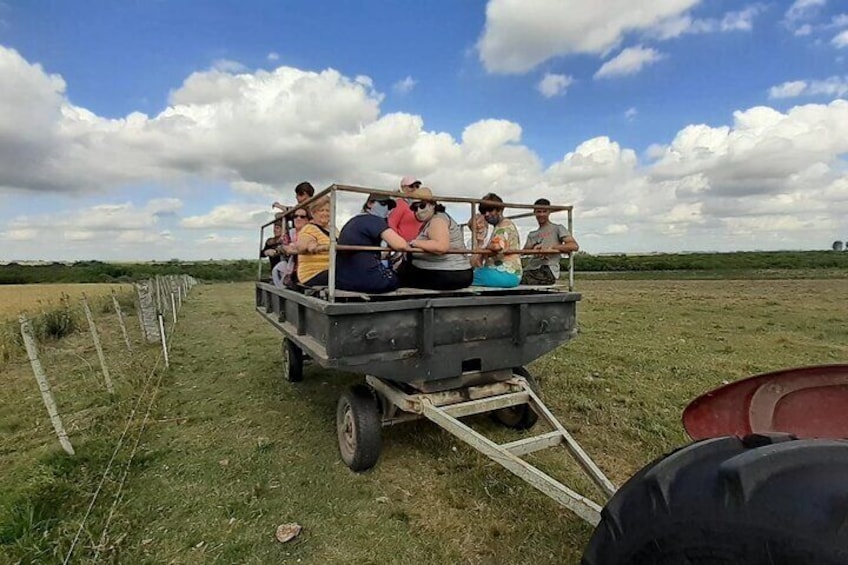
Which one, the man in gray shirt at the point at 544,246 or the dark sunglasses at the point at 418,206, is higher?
the dark sunglasses at the point at 418,206

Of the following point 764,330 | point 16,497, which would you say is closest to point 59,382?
point 16,497

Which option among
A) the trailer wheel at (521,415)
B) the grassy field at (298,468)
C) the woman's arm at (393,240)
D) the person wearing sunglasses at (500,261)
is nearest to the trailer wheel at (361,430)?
the grassy field at (298,468)

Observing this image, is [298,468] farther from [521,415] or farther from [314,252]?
[521,415]

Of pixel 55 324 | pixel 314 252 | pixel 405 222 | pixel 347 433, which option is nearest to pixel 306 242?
pixel 314 252

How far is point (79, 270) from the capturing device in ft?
190

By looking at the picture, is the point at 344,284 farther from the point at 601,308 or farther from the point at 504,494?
the point at 601,308

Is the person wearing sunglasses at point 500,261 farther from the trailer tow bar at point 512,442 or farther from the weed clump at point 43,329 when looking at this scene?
the weed clump at point 43,329

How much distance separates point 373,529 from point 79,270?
223 ft

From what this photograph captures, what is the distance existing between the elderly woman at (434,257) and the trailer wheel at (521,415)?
1080mm

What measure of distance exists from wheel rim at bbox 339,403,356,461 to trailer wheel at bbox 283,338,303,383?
2.46 m

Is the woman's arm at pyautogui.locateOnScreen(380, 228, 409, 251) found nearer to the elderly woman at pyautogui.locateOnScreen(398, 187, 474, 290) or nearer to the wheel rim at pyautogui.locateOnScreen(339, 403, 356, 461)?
the elderly woman at pyautogui.locateOnScreen(398, 187, 474, 290)

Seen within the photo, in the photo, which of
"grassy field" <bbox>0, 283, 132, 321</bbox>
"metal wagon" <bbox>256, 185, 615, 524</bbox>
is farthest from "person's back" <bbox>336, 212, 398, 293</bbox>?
"grassy field" <bbox>0, 283, 132, 321</bbox>

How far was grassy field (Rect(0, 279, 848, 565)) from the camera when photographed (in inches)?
119

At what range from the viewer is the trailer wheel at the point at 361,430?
12.6 ft
